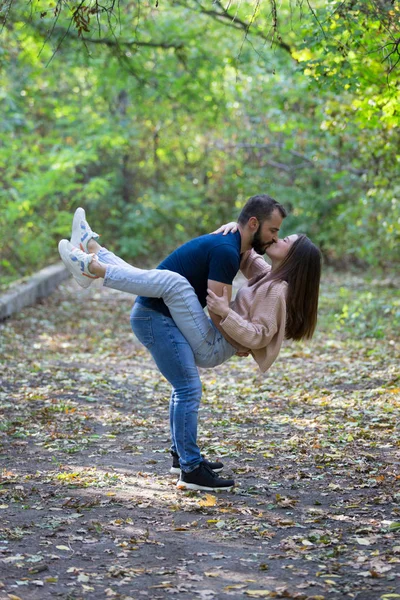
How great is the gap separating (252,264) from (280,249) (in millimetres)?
351

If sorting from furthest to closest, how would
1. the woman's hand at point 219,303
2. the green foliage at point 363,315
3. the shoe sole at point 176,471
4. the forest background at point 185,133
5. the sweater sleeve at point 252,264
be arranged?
1. the forest background at point 185,133
2. the green foliage at point 363,315
3. the shoe sole at point 176,471
4. the sweater sleeve at point 252,264
5. the woman's hand at point 219,303

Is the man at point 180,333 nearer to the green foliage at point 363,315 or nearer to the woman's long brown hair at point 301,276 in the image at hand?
the woman's long brown hair at point 301,276

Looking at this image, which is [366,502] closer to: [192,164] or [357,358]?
[357,358]

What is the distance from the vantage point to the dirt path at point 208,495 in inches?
150

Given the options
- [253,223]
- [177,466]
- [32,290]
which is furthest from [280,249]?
[32,290]

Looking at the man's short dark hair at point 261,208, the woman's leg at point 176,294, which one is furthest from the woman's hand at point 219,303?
the man's short dark hair at point 261,208

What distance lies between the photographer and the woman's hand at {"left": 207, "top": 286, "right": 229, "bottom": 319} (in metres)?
4.80

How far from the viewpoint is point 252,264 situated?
17.5ft

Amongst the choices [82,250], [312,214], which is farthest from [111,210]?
[82,250]

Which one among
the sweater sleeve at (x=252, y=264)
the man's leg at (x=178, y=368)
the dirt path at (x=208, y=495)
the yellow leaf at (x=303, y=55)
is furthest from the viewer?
the yellow leaf at (x=303, y=55)

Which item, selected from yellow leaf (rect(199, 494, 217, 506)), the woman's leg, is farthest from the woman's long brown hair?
yellow leaf (rect(199, 494, 217, 506))

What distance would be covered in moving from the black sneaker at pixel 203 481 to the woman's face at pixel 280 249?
1.34 meters

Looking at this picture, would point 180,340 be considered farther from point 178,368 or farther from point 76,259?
point 76,259

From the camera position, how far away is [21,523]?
450cm
